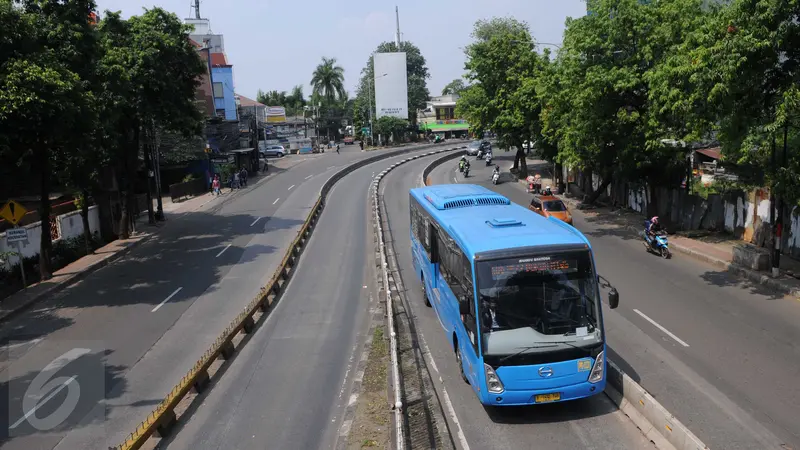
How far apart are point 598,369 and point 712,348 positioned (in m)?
4.90

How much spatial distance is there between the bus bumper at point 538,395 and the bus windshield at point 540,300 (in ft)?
2.23

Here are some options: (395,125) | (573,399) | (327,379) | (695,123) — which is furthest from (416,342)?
(395,125)

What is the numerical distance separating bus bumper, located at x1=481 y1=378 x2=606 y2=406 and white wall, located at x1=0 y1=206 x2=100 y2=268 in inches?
845

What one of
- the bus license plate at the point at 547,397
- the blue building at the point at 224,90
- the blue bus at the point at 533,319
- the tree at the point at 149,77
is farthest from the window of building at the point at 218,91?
the bus license plate at the point at 547,397

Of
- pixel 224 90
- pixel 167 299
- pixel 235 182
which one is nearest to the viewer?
pixel 167 299

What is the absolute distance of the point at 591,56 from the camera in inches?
1001

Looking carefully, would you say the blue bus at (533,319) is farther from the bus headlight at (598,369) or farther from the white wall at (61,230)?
the white wall at (61,230)

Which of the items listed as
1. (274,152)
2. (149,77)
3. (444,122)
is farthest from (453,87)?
(149,77)

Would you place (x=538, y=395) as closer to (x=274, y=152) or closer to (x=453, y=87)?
(x=274, y=152)

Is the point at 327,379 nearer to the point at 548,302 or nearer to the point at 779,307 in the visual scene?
the point at 548,302

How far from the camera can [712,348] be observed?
12.9 m

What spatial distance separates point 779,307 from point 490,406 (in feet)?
31.7

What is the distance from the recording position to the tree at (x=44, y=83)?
18812 mm

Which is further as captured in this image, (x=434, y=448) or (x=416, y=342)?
(x=416, y=342)
